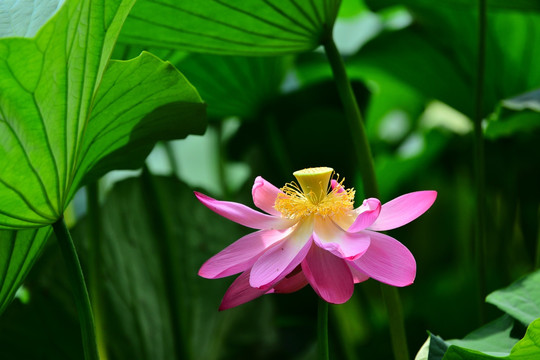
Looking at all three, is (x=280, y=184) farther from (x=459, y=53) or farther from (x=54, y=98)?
(x=54, y=98)

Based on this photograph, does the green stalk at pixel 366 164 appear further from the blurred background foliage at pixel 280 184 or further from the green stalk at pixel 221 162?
the green stalk at pixel 221 162

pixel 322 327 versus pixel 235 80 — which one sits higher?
pixel 235 80

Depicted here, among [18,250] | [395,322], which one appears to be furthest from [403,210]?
[18,250]

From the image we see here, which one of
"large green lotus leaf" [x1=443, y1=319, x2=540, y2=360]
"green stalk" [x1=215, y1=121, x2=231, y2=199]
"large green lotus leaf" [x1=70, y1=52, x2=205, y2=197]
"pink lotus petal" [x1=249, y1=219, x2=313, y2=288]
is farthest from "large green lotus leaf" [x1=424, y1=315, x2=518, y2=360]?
"green stalk" [x1=215, y1=121, x2=231, y2=199]

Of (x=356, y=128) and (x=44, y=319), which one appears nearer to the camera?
(x=356, y=128)

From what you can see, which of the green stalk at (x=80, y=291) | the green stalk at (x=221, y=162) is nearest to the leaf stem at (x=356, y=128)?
the green stalk at (x=80, y=291)

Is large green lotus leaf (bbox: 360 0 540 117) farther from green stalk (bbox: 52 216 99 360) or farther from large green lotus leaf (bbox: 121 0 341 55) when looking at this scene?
green stalk (bbox: 52 216 99 360)

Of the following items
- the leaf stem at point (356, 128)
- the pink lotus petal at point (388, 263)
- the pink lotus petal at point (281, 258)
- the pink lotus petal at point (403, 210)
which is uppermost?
the leaf stem at point (356, 128)
